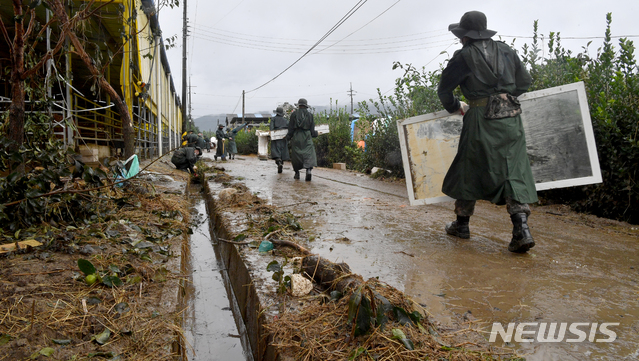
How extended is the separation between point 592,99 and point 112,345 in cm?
586

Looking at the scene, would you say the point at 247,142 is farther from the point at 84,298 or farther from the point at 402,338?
the point at 402,338

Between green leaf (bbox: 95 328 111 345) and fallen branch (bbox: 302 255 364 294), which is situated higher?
fallen branch (bbox: 302 255 364 294)

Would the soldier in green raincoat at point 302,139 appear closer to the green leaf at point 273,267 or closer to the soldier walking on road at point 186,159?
the soldier walking on road at point 186,159

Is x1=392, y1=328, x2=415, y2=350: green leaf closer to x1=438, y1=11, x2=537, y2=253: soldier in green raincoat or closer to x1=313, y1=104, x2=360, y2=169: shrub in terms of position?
x1=438, y1=11, x2=537, y2=253: soldier in green raincoat

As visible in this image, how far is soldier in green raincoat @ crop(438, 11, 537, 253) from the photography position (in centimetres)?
304

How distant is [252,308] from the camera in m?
2.24

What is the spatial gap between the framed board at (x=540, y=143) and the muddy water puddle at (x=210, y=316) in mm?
1928

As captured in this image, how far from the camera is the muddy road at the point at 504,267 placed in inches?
73.3

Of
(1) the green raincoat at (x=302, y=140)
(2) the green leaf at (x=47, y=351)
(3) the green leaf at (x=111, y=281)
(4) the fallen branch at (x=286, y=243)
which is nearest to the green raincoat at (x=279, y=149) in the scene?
(1) the green raincoat at (x=302, y=140)

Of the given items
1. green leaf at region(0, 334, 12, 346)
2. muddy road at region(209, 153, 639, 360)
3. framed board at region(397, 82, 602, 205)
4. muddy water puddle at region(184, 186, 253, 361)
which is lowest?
muddy water puddle at region(184, 186, 253, 361)

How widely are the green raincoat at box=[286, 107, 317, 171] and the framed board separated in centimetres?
482

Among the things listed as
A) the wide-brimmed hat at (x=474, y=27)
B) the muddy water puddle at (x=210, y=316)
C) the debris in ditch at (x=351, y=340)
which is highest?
the wide-brimmed hat at (x=474, y=27)

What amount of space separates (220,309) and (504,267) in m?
1.97

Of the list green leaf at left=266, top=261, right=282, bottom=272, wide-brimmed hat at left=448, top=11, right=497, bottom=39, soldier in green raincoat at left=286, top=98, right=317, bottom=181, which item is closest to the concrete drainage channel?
green leaf at left=266, top=261, right=282, bottom=272
